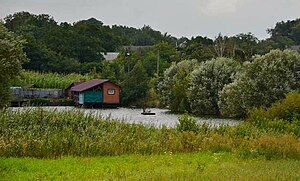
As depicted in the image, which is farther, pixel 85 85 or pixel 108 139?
pixel 85 85

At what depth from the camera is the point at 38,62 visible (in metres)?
73.1

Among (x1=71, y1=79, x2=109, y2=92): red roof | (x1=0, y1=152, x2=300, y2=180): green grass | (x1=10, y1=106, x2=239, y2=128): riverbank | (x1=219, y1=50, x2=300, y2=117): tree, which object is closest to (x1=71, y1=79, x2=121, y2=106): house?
(x1=71, y1=79, x2=109, y2=92): red roof

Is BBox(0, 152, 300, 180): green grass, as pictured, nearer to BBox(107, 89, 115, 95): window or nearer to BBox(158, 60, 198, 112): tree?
BBox(158, 60, 198, 112): tree

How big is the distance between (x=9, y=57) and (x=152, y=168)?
17.4 meters

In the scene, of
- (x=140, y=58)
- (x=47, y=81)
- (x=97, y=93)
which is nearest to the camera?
(x=97, y=93)

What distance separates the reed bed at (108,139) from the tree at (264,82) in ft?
68.9

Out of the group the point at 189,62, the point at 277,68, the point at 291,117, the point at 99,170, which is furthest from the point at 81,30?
the point at 99,170

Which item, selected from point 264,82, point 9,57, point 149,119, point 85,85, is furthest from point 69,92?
point 9,57

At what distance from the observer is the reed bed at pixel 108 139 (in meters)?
16.3

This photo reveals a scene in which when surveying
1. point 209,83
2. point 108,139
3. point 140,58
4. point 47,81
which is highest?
point 140,58

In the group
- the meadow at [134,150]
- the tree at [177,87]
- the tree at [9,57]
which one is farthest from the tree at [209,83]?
the meadow at [134,150]

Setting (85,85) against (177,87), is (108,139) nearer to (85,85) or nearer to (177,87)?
(177,87)

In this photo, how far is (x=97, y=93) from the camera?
6056 centimetres

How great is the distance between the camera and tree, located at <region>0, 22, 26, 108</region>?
2783 centimetres
